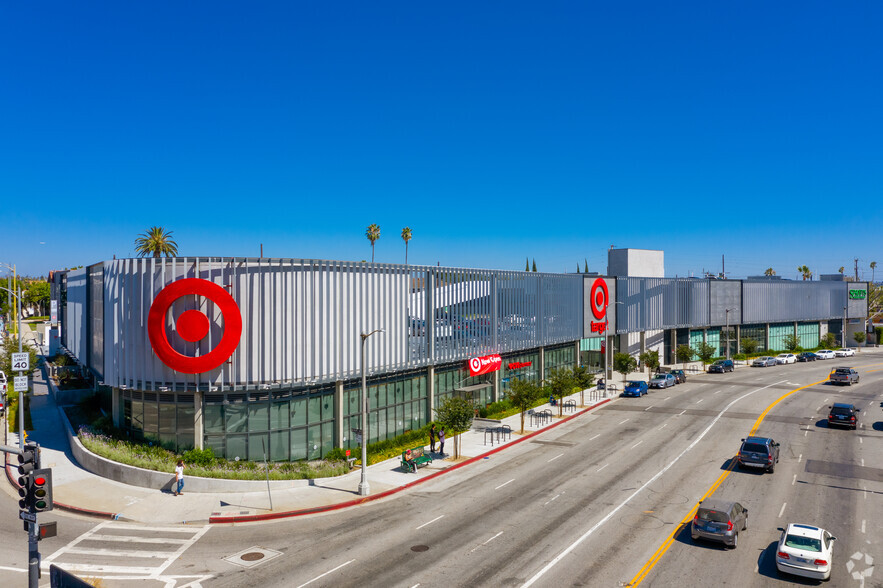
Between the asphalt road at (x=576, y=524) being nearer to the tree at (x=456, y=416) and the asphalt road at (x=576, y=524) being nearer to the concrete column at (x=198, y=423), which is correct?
the tree at (x=456, y=416)

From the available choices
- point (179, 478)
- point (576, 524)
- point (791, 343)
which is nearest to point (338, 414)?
point (179, 478)

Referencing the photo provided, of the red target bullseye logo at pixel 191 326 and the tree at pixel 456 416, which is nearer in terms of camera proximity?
the red target bullseye logo at pixel 191 326

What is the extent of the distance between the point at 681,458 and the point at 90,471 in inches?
1311

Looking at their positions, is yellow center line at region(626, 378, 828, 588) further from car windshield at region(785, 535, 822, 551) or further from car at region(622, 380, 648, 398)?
car at region(622, 380, 648, 398)

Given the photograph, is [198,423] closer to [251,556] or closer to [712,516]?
[251,556]

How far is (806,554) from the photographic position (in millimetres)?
18781

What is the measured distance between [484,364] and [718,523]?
26992 mm

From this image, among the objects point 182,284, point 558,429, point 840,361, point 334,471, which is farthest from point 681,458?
point 840,361

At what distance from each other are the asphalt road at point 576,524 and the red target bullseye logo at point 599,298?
27.4 m

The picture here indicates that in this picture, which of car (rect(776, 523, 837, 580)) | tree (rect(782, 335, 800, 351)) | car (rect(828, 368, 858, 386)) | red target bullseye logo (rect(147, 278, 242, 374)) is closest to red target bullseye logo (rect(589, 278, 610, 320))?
car (rect(828, 368, 858, 386))

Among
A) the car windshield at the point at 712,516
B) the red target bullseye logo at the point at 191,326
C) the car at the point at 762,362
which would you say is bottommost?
the car at the point at 762,362

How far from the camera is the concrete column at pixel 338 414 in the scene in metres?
34.6

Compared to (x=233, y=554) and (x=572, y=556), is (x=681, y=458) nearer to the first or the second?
(x=572, y=556)

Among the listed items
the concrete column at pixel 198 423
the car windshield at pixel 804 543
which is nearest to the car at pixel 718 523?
the car windshield at pixel 804 543
